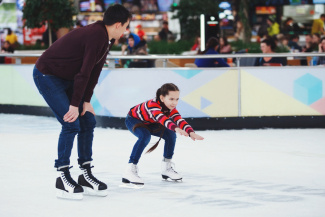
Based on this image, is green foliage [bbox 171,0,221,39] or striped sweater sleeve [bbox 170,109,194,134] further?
green foliage [bbox 171,0,221,39]

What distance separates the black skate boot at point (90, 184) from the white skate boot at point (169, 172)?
71 cm

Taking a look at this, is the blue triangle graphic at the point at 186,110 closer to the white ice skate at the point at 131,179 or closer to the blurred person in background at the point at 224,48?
the white ice skate at the point at 131,179

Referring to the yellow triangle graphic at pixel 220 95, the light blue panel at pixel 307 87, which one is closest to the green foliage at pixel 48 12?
the yellow triangle graphic at pixel 220 95

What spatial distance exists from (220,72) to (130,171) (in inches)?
157

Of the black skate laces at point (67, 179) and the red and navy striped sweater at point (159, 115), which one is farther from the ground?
the red and navy striped sweater at point (159, 115)

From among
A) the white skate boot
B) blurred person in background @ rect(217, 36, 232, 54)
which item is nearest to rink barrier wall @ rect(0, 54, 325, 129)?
the white skate boot

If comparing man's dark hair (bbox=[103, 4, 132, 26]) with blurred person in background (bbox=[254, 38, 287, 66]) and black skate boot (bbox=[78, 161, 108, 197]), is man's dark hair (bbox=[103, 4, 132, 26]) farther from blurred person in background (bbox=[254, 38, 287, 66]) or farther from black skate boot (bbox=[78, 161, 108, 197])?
blurred person in background (bbox=[254, 38, 287, 66])

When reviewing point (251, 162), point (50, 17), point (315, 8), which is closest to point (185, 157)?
point (251, 162)

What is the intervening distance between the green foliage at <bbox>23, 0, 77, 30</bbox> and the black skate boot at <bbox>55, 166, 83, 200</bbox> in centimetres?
1149

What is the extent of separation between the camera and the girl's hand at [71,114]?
4.70 metres

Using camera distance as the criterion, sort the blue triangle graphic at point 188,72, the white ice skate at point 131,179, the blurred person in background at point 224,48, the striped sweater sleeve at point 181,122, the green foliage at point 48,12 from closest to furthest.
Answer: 1. the striped sweater sleeve at point 181,122
2. the white ice skate at point 131,179
3. the blue triangle graphic at point 188,72
4. the blurred person in background at point 224,48
5. the green foliage at point 48,12

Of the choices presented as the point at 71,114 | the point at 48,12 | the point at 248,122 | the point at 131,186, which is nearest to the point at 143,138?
the point at 131,186

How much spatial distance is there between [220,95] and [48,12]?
8121mm

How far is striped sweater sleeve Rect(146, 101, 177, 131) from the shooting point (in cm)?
511
